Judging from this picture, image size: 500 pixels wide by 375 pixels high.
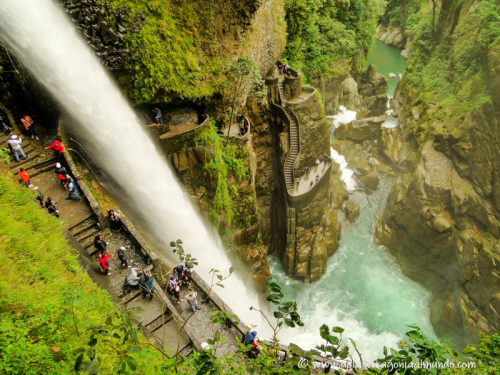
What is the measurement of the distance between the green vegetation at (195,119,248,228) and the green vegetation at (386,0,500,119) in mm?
17380

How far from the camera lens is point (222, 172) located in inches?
599

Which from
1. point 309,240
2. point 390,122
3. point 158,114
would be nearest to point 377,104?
point 390,122

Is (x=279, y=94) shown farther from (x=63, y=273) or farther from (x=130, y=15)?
(x=63, y=273)

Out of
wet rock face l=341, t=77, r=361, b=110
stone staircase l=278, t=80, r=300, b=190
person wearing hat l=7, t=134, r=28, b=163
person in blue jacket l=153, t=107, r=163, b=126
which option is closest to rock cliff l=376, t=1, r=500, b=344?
wet rock face l=341, t=77, r=361, b=110

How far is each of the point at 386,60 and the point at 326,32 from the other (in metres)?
22.7

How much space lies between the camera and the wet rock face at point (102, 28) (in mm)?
10867

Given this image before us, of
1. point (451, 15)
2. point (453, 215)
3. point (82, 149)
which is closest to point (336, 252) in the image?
point (453, 215)

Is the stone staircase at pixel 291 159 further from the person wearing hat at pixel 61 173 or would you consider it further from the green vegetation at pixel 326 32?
the person wearing hat at pixel 61 173

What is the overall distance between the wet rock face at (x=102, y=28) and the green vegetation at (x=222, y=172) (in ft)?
15.1

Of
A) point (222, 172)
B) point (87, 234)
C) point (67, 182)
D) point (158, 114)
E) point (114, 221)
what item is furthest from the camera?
point (222, 172)

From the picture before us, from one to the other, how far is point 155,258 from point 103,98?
670 centimetres

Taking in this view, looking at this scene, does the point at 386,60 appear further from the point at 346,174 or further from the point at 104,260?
the point at 104,260

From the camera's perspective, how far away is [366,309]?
20422mm

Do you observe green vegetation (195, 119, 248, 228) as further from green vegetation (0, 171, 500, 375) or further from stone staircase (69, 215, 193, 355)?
green vegetation (0, 171, 500, 375)
